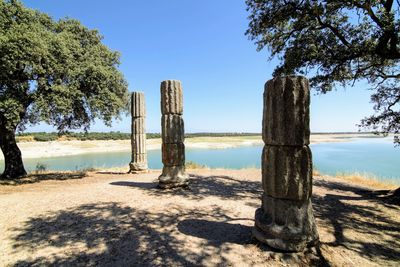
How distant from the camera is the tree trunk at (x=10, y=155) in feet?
39.2

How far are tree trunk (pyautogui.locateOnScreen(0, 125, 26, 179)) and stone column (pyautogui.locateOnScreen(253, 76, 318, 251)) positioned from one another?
13241 millimetres

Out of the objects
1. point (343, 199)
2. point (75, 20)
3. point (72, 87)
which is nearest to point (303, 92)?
point (343, 199)

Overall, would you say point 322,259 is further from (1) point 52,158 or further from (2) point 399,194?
(1) point 52,158

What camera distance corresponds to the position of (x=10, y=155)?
12164 mm

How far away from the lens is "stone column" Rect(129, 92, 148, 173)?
543 inches

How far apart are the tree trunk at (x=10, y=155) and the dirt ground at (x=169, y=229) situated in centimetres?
332

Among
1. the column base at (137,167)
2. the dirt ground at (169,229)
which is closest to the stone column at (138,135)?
the column base at (137,167)

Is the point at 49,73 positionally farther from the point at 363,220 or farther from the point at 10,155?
the point at 363,220

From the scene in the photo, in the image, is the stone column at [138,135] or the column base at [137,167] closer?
the stone column at [138,135]

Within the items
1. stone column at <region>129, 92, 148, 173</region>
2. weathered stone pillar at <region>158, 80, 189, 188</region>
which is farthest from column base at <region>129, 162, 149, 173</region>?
weathered stone pillar at <region>158, 80, 189, 188</region>

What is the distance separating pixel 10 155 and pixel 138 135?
6.50 m

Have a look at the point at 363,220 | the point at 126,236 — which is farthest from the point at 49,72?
the point at 363,220

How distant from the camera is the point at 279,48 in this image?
10.8 metres

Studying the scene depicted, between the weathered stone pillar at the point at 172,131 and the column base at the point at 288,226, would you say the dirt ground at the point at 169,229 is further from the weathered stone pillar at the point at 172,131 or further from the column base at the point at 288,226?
the weathered stone pillar at the point at 172,131
